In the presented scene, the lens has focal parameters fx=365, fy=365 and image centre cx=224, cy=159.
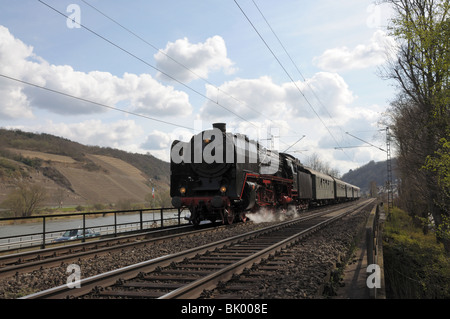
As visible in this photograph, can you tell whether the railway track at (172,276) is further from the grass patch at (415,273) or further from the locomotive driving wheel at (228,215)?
the locomotive driving wheel at (228,215)

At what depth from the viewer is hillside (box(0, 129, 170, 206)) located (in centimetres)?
7981

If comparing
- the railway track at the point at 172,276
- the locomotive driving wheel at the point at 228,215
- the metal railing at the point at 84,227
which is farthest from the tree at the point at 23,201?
the railway track at the point at 172,276

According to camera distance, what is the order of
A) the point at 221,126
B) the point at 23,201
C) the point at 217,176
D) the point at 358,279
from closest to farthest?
the point at 358,279 → the point at 217,176 → the point at 221,126 → the point at 23,201

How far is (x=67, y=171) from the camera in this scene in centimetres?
9525

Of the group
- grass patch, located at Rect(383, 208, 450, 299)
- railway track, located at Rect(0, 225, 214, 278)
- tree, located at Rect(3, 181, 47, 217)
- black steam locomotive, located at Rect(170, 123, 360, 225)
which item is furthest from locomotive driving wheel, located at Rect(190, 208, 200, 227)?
tree, located at Rect(3, 181, 47, 217)

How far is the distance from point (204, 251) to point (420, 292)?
5400mm

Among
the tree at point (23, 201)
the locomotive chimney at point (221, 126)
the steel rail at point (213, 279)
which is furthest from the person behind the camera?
the tree at point (23, 201)

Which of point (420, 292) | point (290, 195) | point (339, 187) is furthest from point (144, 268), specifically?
point (339, 187)

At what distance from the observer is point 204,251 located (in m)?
8.84

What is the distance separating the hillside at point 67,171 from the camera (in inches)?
3142

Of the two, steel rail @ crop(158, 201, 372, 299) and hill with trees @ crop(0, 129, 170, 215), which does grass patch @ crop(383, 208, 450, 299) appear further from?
hill with trees @ crop(0, 129, 170, 215)

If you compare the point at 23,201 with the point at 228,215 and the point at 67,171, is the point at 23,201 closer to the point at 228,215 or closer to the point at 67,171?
the point at 228,215

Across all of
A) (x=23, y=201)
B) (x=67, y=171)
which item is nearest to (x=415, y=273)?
(x=23, y=201)
